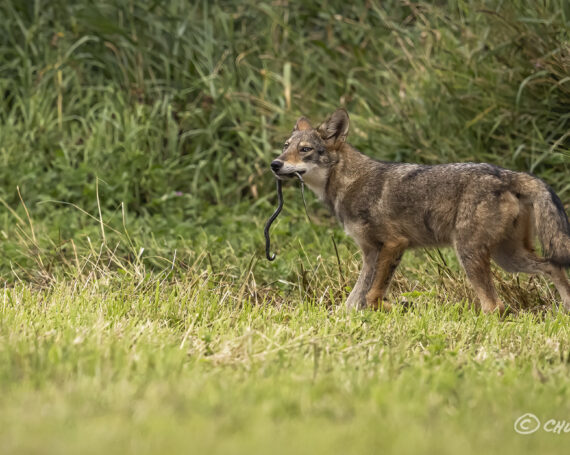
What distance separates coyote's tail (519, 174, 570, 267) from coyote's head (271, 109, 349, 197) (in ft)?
4.82

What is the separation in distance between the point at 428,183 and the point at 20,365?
2960 millimetres

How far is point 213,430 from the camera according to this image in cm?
295

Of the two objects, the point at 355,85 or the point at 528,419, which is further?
the point at 355,85

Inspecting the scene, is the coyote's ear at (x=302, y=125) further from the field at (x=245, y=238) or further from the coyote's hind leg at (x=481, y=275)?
the coyote's hind leg at (x=481, y=275)

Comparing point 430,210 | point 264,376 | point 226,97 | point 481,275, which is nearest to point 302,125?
point 430,210

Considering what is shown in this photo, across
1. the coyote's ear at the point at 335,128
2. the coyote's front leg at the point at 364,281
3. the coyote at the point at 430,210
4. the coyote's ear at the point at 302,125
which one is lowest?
the coyote's front leg at the point at 364,281

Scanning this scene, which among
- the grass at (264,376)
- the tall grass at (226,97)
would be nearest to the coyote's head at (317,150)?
the grass at (264,376)

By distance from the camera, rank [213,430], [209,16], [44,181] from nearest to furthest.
A: 1. [213,430]
2. [44,181]
3. [209,16]

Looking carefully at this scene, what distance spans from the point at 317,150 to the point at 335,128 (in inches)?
8.2

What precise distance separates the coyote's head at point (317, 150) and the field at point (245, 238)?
59 centimetres

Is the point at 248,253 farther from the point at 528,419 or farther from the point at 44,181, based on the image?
the point at 528,419

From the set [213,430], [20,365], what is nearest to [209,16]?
[20,365]

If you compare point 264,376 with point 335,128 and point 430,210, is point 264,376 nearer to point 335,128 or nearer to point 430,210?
point 430,210

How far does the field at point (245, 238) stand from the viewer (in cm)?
322
